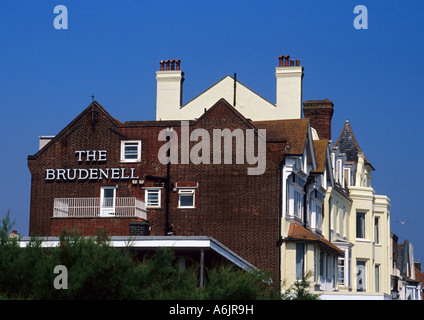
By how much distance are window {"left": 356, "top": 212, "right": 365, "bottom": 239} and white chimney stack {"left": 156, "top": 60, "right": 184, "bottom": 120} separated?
14.9 metres

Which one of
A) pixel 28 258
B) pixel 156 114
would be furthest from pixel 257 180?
pixel 28 258

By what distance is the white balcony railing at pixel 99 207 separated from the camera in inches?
1996

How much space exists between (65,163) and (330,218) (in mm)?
17908

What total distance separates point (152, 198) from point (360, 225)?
63.6 ft

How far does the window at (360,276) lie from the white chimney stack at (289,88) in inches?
435

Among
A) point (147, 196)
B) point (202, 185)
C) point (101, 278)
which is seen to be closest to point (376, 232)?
point (202, 185)

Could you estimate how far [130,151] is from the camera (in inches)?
2133

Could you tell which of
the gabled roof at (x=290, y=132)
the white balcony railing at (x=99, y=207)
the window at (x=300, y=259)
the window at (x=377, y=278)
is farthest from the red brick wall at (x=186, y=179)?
the window at (x=377, y=278)

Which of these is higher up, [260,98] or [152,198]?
[260,98]

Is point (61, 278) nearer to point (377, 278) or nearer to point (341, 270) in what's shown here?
point (341, 270)

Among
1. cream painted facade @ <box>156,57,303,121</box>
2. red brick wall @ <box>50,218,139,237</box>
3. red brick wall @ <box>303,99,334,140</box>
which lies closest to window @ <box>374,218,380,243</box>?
red brick wall @ <box>303,99,334,140</box>

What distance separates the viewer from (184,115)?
64.9 m

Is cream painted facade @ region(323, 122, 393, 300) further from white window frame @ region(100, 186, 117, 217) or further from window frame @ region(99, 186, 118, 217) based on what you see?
white window frame @ region(100, 186, 117, 217)

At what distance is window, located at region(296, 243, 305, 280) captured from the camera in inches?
2029
